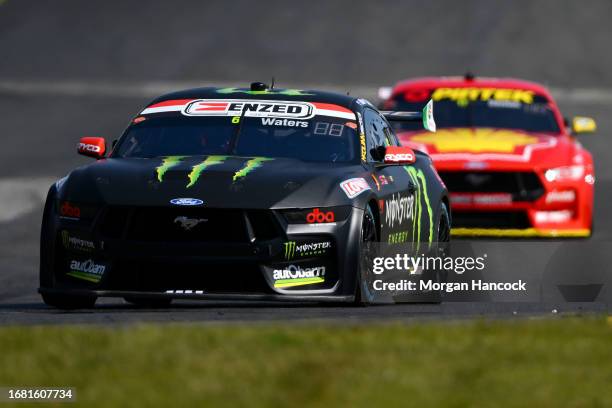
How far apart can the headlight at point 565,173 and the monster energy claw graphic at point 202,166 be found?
5813mm

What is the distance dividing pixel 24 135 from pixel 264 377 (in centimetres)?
1845

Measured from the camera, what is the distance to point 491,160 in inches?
626

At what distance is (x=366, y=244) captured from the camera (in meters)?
10.4

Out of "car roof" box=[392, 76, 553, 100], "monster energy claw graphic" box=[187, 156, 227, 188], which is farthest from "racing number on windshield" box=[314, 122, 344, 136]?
"car roof" box=[392, 76, 553, 100]

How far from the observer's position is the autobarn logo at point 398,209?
11.0 meters

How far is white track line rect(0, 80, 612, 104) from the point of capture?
1161 inches

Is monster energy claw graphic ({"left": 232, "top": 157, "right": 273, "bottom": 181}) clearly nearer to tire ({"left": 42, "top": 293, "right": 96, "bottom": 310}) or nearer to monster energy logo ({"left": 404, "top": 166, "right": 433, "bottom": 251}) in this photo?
tire ({"left": 42, "top": 293, "right": 96, "bottom": 310})

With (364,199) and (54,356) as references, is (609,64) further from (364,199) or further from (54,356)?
(54,356)

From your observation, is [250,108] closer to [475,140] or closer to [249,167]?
[249,167]

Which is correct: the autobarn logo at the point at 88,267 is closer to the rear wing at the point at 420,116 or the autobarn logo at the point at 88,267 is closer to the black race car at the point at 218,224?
the black race car at the point at 218,224

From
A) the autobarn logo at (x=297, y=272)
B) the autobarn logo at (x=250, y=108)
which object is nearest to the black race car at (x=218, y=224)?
the autobarn logo at (x=297, y=272)

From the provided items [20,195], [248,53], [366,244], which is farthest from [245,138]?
[248,53]

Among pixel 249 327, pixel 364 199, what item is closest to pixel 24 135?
pixel 364 199

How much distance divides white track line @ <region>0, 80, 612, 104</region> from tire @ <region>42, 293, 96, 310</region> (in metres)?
18.4
